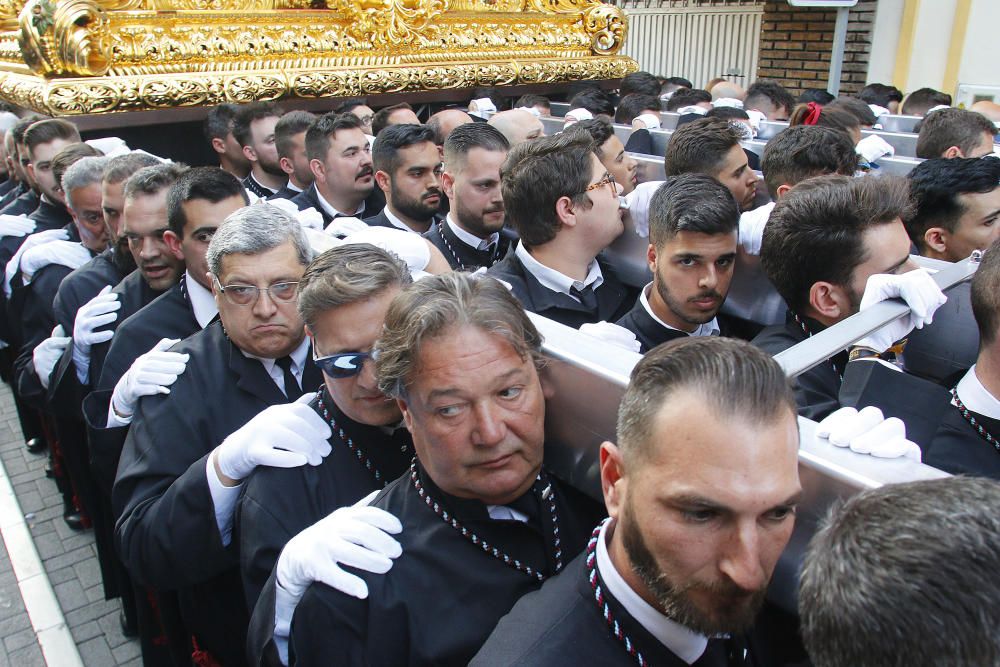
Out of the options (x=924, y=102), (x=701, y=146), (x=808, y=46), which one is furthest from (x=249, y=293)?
(x=808, y=46)

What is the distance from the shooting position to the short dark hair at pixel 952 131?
3803 millimetres

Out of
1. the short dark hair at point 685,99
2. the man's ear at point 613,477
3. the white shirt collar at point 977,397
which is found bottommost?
the short dark hair at point 685,99

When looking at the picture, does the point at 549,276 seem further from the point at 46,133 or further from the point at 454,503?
the point at 46,133

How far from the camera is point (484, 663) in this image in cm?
108

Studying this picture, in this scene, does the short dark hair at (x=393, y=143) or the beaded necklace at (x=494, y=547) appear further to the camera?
the short dark hair at (x=393, y=143)

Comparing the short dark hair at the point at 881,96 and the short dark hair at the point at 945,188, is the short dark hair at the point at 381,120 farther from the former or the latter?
the short dark hair at the point at 881,96

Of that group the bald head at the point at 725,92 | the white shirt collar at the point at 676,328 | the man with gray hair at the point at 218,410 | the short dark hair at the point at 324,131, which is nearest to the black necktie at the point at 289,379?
the man with gray hair at the point at 218,410

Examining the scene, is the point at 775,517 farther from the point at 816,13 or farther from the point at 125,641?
the point at 816,13

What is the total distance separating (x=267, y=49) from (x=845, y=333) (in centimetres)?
513

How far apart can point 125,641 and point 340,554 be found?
2.09 meters

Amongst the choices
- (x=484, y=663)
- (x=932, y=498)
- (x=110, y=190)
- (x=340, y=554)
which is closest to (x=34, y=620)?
(x=110, y=190)

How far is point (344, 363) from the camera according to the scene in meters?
1.57

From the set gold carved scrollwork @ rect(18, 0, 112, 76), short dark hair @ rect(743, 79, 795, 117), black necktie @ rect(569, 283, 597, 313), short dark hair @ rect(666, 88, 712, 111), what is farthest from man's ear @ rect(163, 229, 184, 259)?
short dark hair @ rect(743, 79, 795, 117)

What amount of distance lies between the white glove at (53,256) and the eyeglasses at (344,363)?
243 centimetres
